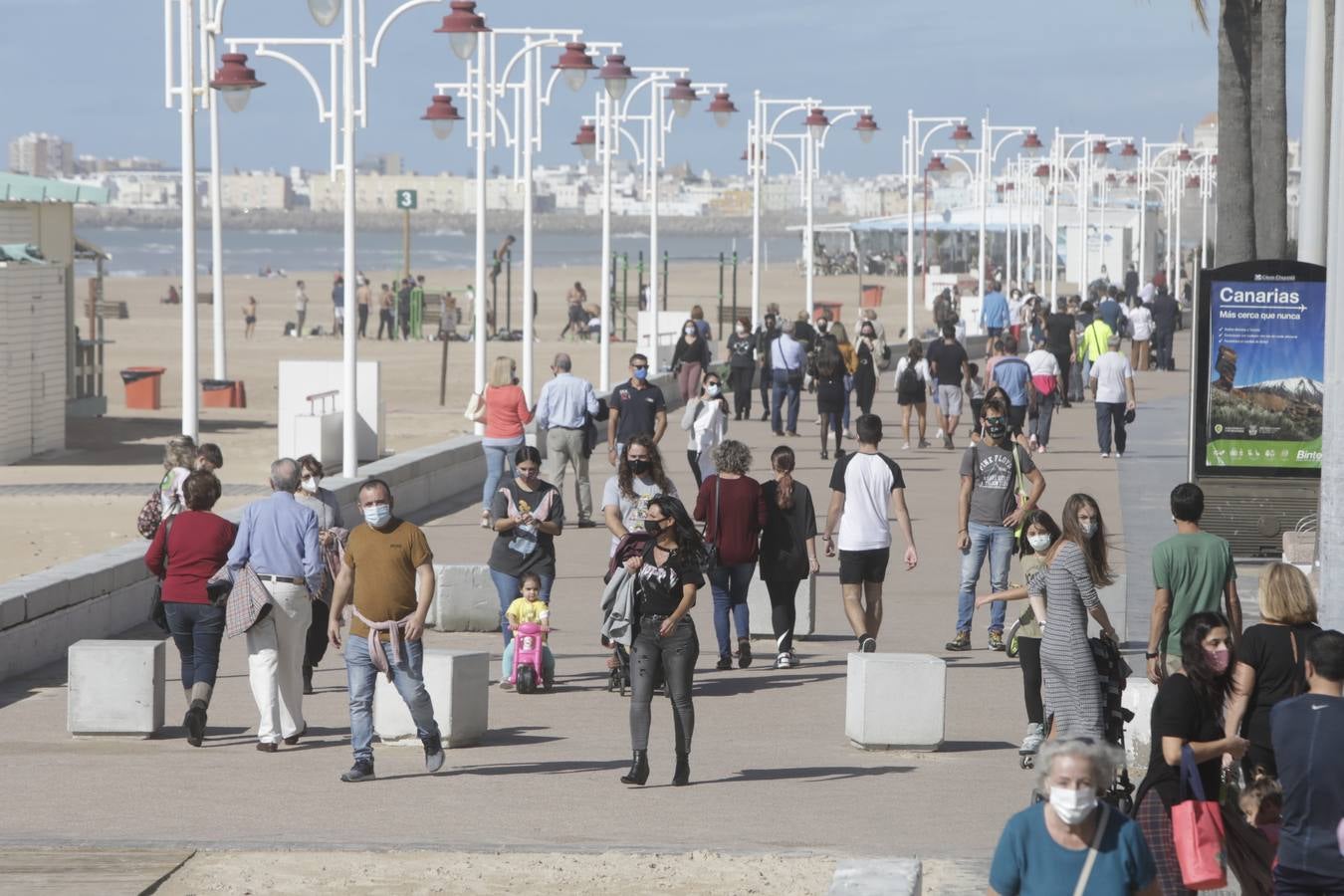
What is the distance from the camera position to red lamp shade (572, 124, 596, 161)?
39.3 m

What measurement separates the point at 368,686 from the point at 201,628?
1380 mm

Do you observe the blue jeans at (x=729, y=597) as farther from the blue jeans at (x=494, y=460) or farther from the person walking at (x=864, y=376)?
the person walking at (x=864, y=376)

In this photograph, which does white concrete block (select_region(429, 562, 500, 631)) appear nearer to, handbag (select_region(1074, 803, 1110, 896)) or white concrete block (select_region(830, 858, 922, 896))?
white concrete block (select_region(830, 858, 922, 896))

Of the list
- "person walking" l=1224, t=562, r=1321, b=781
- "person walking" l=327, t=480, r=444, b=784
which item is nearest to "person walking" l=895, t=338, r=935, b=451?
"person walking" l=327, t=480, r=444, b=784

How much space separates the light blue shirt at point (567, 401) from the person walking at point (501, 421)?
0.27 m

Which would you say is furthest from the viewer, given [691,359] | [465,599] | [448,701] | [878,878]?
[691,359]

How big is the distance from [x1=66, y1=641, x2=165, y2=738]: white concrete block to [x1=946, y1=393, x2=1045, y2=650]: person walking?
5272 mm

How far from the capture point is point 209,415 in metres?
34.1

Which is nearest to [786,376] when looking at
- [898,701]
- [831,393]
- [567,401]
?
[831,393]

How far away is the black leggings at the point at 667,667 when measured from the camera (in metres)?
10.7

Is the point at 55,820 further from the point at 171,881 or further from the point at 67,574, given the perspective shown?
the point at 67,574

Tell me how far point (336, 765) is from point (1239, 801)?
16.6 feet

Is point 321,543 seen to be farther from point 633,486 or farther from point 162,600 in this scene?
point 633,486

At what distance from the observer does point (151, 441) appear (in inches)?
1201
